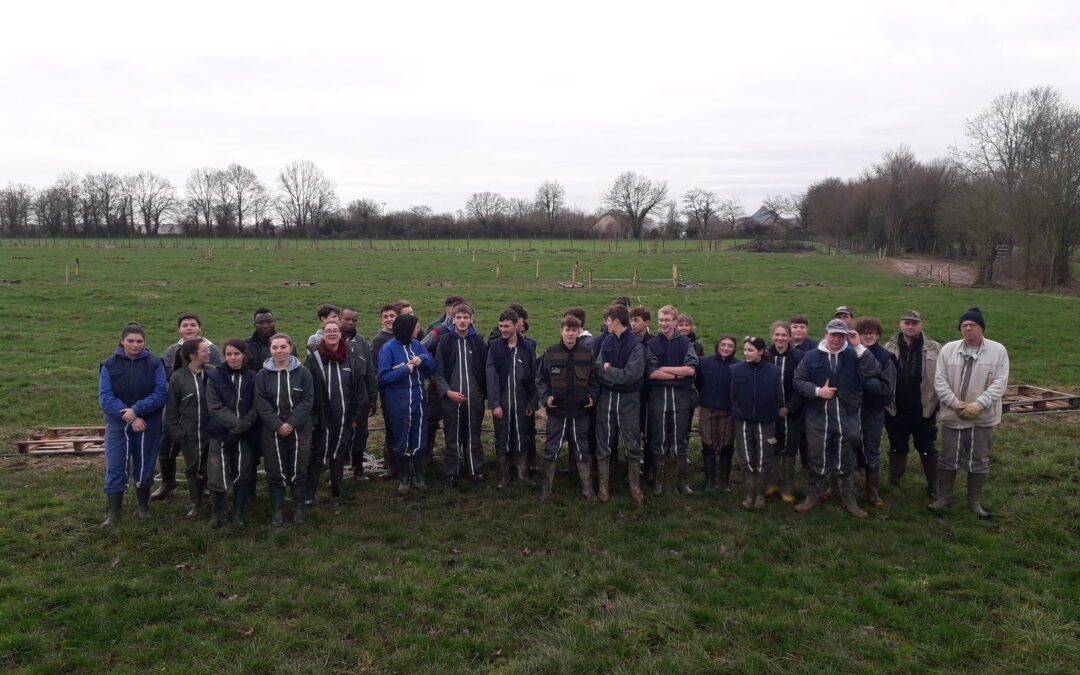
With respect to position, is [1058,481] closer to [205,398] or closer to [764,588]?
[764,588]

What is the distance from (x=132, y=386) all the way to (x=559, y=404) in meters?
4.14

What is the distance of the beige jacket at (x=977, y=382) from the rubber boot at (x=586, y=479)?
140 inches

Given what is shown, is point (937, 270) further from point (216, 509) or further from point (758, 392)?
point (216, 509)

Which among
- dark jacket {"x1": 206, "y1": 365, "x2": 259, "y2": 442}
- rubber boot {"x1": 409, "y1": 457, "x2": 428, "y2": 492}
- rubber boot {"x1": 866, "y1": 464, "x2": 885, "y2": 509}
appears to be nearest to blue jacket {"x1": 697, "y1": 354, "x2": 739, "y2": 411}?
rubber boot {"x1": 866, "y1": 464, "x2": 885, "y2": 509}

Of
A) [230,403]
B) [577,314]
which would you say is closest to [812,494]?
[577,314]

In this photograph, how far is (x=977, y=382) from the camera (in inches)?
250

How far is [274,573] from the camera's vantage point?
5.34 m

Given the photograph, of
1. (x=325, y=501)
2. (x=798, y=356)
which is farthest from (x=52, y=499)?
(x=798, y=356)

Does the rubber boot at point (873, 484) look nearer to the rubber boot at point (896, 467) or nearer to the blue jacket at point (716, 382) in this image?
the rubber boot at point (896, 467)

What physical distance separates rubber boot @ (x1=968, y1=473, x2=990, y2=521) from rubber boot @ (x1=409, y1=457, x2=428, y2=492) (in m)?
5.56

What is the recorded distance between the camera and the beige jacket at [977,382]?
624cm

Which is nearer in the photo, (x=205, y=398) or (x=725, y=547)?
(x=725, y=547)

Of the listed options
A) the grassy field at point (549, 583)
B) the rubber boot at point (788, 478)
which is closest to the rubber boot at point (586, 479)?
the grassy field at point (549, 583)

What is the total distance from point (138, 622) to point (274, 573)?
3.21 ft
